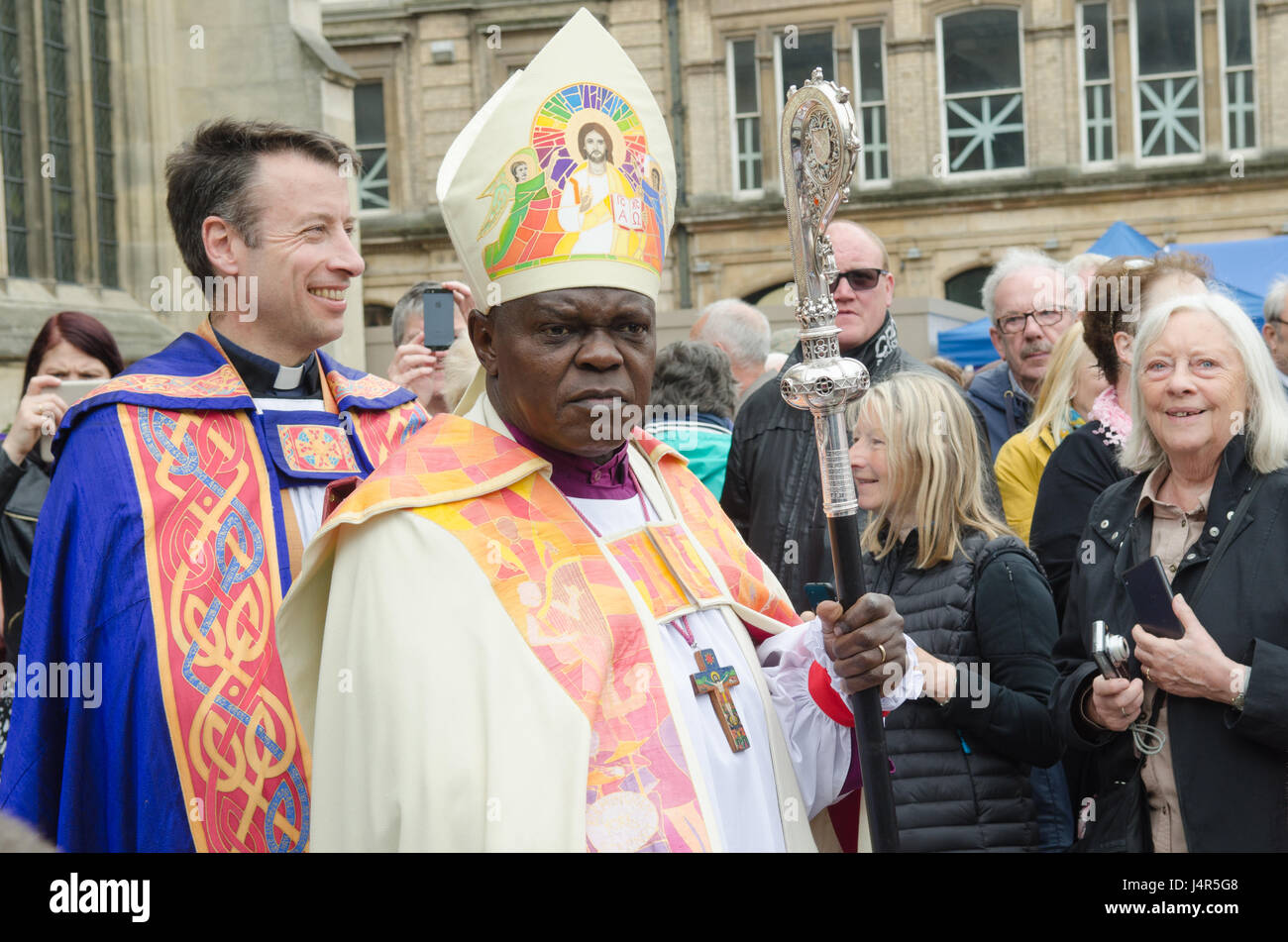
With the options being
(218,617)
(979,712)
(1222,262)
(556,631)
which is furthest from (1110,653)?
(1222,262)

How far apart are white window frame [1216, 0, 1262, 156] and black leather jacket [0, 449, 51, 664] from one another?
20690 millimetres

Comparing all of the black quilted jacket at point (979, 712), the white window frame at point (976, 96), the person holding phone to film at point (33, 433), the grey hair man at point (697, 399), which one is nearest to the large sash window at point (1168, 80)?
the white window frame at point (976, 96)

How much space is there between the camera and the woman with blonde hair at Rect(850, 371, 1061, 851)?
3682 mm

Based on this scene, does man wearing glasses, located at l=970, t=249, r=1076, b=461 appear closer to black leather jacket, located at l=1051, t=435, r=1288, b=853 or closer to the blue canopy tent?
black leather jacket, located at l=1051, t=435, r=1288, b=853

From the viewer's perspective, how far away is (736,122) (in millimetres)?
24141

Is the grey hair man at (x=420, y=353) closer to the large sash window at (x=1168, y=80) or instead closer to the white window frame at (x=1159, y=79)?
the white window frame at (x=1159, y=79)

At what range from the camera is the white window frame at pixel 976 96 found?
23.1 meters

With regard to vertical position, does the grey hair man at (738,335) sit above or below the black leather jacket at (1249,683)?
above

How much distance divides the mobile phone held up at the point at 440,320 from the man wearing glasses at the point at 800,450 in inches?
40.3

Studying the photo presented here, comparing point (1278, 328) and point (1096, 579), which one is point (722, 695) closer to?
point (1096, 579)

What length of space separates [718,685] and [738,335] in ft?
14.6

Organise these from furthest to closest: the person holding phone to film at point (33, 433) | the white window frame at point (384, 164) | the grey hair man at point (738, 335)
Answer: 1. the white window frame at point (384, 164)
2. the grey hair man at point (738, 335)
3. the person holding phone to film at point (33, 433)

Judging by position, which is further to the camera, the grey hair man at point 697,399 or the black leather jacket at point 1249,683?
the grey hair man at point 697,399

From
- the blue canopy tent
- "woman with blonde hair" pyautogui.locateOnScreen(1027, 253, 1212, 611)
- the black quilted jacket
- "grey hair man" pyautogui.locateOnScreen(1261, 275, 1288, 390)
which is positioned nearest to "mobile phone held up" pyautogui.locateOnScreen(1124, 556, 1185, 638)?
the black quilted jacket
